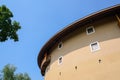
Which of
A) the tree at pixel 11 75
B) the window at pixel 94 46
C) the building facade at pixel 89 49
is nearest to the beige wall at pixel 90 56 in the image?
the building facade at pixel 89 49

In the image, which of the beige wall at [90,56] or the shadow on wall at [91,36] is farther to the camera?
the shadow on wall at [91,36]

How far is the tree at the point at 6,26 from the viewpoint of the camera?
33.9 feet

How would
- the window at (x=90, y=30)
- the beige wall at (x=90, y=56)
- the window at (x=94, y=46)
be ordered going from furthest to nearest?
the window at (x=90, y=30), the window at (x=94, y=46), the beige wall at (x=90, y=56)

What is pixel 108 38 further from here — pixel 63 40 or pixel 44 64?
pixel 44 64

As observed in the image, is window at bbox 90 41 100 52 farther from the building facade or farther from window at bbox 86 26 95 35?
window at bbox 86 26 95 35

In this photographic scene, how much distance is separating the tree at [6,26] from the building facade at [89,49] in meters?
5.60

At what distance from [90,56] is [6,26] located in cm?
666

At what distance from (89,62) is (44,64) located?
576 cm

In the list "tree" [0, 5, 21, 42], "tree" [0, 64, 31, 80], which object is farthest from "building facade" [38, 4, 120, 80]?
"tree" [0, 64, 31, 80]

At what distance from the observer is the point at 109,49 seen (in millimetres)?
13023

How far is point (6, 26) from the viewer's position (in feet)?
34.2

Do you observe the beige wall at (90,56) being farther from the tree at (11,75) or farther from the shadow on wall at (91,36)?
the tree at (11,75)

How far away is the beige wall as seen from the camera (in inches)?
492

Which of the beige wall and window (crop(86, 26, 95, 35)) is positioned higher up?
window (crop(86, 26, 95, 35))
